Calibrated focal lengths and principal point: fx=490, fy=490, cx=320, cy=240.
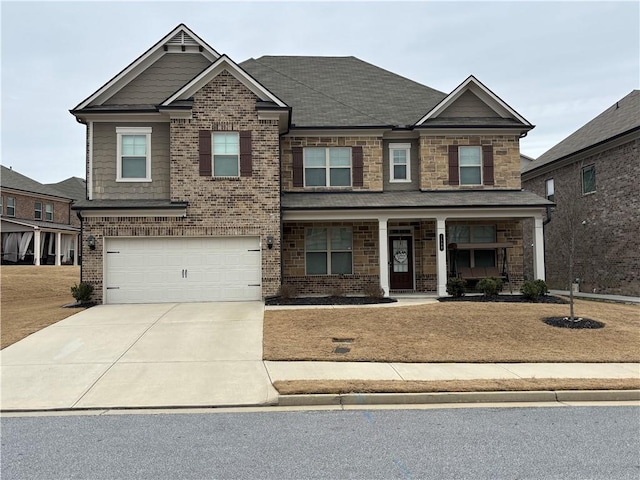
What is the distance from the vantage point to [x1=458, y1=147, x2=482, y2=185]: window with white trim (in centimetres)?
1841

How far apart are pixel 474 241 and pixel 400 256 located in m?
2.93

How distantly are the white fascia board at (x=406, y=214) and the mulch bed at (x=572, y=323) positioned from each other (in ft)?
17.8

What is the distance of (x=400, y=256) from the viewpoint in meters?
18.7

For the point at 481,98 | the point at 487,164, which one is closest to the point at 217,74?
the point at 481,98

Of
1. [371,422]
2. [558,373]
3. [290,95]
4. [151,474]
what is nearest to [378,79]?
[290,95]

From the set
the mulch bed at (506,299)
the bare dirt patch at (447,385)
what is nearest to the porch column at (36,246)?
the mulch bed at (506,299)

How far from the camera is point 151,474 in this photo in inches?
175

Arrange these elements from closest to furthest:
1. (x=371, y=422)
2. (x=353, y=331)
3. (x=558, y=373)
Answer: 1. (x=371, y=422)
2. (x=558, y=373)
3. (x=353, y=331)

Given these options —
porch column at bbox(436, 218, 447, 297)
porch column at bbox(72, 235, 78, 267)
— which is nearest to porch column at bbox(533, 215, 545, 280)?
porch column at bbox(436, 218, 447, 297)

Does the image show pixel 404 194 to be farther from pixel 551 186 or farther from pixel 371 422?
pixel 371 422

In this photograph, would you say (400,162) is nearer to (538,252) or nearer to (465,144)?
(465,144)

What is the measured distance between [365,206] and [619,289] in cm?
1114

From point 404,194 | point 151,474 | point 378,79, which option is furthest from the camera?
point 378,79

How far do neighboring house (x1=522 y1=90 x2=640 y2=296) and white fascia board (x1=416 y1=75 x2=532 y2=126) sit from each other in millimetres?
3966
